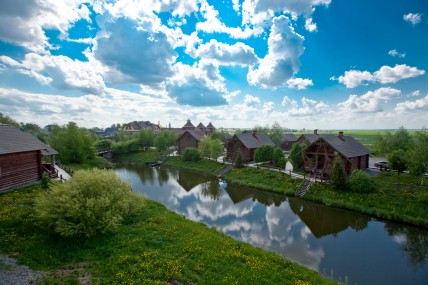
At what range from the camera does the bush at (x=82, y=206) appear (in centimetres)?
1177

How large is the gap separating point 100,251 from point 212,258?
5474mm

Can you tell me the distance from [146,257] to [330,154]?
23669 millimetres

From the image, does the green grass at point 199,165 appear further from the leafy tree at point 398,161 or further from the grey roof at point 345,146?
the leafy tree at point 398,161

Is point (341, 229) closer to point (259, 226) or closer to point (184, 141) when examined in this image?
point (259, 226)

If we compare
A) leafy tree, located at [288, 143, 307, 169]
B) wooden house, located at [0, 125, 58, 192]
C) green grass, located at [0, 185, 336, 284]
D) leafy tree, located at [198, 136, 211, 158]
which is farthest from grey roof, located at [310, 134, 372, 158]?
wooden house, located at [0, 125, 58, 192]

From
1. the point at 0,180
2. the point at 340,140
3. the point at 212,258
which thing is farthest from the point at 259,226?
the point at 0,180

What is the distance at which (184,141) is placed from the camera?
52500 millimetres

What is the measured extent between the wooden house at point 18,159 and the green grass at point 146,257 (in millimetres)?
8135

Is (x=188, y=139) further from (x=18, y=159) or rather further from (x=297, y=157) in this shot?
(x=18, y=159)

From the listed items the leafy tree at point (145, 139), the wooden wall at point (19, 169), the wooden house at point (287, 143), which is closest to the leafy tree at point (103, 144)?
the leafy tree at point (145, 139)

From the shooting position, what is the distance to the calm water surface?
12745mm

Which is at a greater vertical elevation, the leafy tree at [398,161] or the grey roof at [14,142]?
the grey roof at [14,142]

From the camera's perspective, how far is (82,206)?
1227 centimetres

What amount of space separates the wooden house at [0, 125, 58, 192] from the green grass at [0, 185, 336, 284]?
8135 mm
